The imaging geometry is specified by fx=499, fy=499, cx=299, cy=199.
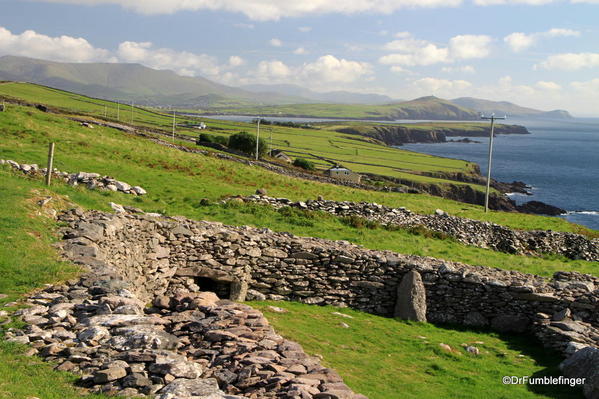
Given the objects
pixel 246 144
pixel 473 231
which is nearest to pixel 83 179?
pixel 473 231

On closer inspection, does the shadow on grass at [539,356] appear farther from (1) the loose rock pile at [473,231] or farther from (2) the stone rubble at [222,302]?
(1) the loose rock pile at [473,231]

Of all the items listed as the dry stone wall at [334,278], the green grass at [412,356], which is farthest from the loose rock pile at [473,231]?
the green grass at [412,356]

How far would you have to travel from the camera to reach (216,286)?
1809 centimetres

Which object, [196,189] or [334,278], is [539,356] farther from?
[196,189]

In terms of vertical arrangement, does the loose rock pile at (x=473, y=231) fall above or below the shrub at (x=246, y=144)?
below

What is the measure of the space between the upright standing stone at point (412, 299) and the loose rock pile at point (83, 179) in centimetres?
1737

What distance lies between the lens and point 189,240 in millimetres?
17859

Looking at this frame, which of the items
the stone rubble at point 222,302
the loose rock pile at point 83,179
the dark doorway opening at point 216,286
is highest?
the loose rock pile at point 83,179

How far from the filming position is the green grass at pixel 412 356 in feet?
40.0

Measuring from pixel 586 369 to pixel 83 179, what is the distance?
82.7 ft

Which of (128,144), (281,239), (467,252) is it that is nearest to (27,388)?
(281,239)

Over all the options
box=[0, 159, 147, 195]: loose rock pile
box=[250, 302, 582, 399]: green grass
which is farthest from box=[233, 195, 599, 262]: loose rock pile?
box=[250, 302, 582, 399]: green grass

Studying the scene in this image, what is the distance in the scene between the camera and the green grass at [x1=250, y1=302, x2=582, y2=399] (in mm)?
12203

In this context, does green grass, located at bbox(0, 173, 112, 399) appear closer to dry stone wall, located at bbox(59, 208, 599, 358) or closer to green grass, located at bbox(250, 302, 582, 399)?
dry stone wall, located at bbox(59, 208, 599, 358)
